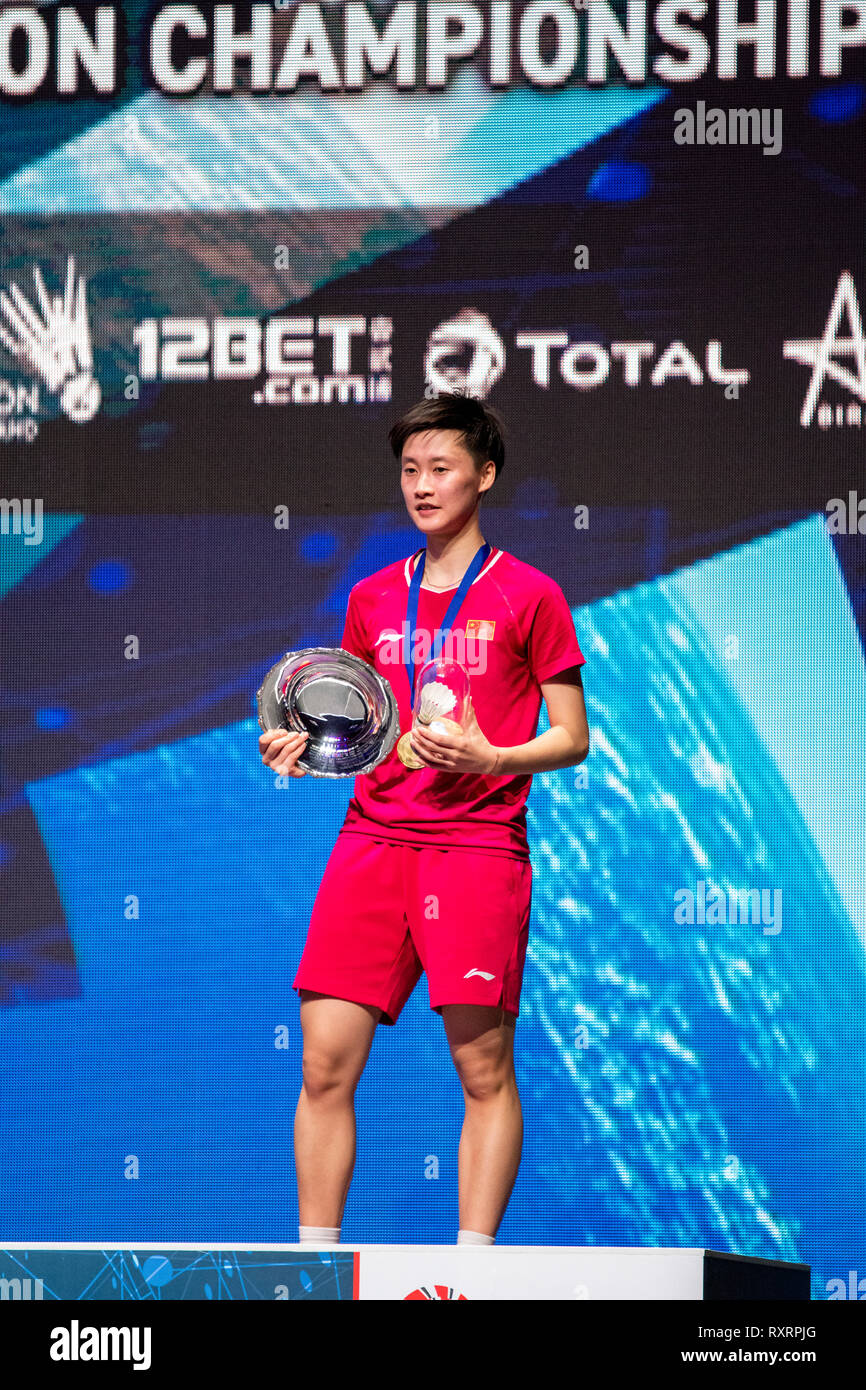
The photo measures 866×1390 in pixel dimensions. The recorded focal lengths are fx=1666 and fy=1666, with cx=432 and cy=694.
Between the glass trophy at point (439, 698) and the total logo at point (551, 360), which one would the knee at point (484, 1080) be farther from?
the total logo at point (551, 360)

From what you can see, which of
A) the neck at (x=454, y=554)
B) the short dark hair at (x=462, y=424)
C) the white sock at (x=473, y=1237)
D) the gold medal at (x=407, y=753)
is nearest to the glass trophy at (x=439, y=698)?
the gold medal at (x=407, y=753)

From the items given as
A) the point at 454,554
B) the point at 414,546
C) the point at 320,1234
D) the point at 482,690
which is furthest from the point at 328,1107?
the point at 414,546

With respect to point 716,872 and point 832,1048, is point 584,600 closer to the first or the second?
point 716,872

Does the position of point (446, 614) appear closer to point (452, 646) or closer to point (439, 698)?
point (452, 646)

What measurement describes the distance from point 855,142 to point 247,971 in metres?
2.24

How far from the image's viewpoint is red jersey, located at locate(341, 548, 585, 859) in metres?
2.69

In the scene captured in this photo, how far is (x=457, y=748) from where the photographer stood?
2422 mm

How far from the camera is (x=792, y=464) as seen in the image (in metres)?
3.62

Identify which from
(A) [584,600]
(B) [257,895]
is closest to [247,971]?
(B) [257,895]

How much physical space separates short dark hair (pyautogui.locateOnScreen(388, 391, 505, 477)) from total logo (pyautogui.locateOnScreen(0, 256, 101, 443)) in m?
1.23

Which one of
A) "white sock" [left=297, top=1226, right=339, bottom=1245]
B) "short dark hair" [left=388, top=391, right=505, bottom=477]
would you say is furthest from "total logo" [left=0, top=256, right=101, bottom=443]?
"white sock" [left=297, top=1226, right=339, bottom=1245]

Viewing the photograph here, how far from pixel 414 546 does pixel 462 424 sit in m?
0.92

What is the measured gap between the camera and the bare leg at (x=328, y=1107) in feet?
8.63

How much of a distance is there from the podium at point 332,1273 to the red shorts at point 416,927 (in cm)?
77
